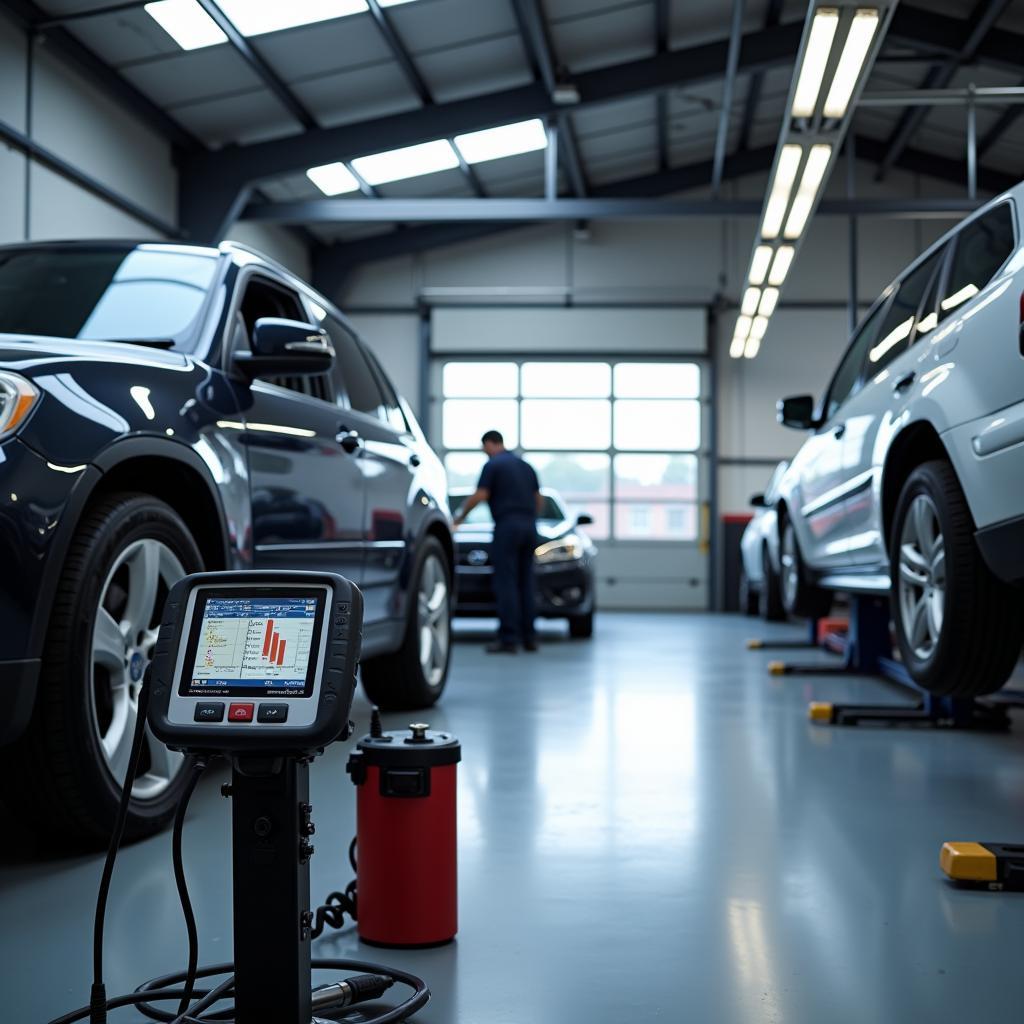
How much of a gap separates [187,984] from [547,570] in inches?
306

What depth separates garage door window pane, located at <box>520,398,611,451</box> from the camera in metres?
17.7

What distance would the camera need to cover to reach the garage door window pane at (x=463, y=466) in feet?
58.1

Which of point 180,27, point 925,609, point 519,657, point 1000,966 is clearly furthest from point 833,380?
point 180,27

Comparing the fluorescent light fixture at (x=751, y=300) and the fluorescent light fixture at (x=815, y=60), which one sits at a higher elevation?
the fluorescent light fixture at (x=751, y=300)

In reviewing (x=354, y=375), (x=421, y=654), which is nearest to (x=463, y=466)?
(x=421, y=654)

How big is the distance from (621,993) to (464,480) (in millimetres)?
16028

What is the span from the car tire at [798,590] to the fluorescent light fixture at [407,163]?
7.80 meters

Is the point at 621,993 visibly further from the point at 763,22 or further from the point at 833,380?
the point at 763,22

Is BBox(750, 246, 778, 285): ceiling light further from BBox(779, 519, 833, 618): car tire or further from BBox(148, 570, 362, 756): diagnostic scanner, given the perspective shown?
BBox(148, 570, 362, 756): diagnostic scanner

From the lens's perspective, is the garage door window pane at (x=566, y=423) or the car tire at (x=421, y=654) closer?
the car tire at (x=421, y=654)

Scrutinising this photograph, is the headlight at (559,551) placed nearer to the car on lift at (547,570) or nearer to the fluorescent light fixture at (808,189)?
the car on lift at (547,570)

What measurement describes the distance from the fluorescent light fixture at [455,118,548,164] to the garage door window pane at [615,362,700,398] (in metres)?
3.97

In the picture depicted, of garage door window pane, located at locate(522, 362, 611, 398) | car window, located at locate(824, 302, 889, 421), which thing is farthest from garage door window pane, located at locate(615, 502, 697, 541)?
car window, located at locate(824, 302, 889, 421)

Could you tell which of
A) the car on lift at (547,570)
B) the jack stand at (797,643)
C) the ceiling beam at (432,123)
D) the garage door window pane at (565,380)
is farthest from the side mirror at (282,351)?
the garage door window pane at (565,380)
